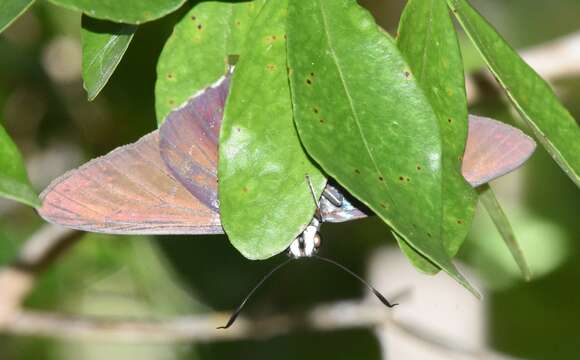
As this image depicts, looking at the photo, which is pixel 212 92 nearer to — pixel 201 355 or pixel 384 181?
pixel 384 181

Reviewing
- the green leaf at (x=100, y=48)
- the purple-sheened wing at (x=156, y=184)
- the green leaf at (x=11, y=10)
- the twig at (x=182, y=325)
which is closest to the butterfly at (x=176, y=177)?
the purple-sheened wing at (x=156, y=184)

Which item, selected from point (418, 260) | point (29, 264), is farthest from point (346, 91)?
point (29, 264)

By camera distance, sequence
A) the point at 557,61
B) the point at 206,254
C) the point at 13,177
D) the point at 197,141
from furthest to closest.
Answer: the point at 206,254 → the point at 557,61 → the point at 197,141 → the point at 13,177

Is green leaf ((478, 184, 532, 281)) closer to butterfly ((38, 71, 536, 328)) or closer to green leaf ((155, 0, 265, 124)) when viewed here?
butterfly ((38, 71, 536, 328))

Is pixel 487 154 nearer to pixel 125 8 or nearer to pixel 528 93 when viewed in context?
pixel 528 93

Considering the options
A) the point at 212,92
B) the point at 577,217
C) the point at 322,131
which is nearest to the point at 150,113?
the point at 577,217

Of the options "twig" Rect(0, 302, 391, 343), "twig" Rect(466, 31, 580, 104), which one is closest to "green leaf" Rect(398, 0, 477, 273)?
"twig" Rect(466, 31, 580, 104)

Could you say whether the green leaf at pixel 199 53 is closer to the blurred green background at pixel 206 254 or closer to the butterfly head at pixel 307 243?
the butterfly head at pixel 307 243
